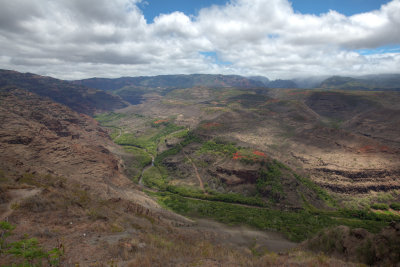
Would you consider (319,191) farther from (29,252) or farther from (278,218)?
(29,252)

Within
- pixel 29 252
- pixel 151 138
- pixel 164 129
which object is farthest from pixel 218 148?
pixel 29 252

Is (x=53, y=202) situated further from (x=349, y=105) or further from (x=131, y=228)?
(x=349, y=105)

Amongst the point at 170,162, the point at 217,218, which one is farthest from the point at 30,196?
the point at 170,162

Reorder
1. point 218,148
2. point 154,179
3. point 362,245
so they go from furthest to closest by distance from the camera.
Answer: point 218,148 → point 154,179 → point 362,245

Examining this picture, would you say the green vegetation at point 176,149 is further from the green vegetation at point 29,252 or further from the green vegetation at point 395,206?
the green vegetation at point 29,252

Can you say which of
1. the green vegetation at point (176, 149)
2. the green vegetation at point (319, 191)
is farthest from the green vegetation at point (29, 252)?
the green vegetation at point (176, 149)

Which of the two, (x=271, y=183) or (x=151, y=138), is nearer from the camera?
(x=271, y=183)
